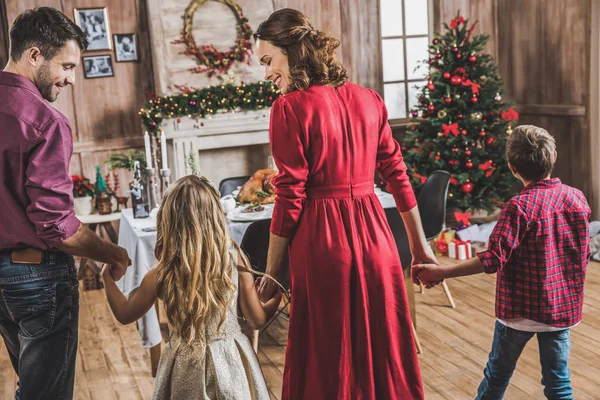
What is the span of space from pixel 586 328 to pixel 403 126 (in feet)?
11.2

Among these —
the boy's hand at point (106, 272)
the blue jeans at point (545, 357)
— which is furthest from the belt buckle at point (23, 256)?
the blue jeans at point (545, 357)

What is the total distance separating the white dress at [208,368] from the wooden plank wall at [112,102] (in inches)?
169

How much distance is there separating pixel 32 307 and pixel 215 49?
4448 mm

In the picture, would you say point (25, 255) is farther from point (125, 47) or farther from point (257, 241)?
point (125, 47)

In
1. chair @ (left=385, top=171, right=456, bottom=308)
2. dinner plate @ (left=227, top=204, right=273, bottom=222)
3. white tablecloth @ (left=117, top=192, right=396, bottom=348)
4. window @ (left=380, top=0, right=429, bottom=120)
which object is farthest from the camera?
window @ (left=380, top=0, right=429, bottom=120)

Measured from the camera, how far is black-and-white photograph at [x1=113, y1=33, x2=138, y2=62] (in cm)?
608

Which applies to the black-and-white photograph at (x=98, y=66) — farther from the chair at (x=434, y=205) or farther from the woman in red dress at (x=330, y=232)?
the woman in red dress at (x=330, y=232)

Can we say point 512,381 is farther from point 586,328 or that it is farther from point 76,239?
point 76,239

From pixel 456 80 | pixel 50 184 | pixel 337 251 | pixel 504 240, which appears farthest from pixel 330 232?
pixel 456 80

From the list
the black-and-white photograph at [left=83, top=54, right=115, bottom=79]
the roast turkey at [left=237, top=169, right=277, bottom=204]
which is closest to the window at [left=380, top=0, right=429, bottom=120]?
the black-and-white photograph at [left=83, top=54, right=115, bottom=79]

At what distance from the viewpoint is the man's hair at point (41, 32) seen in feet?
6.64

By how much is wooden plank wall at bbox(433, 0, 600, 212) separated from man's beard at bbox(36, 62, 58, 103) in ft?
16.0

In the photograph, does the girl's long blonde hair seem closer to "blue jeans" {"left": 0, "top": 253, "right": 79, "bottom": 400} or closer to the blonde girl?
the blonde girl

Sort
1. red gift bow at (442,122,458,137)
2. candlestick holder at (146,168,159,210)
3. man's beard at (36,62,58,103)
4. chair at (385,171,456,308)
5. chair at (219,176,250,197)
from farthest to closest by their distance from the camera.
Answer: red gift bow at (442,122,458,137) < chair at (219,176,250,197) < chair at (385,171,456,308) < candlestick holder at (146,168,159,210) < man's beard at (36,62,58,103)
